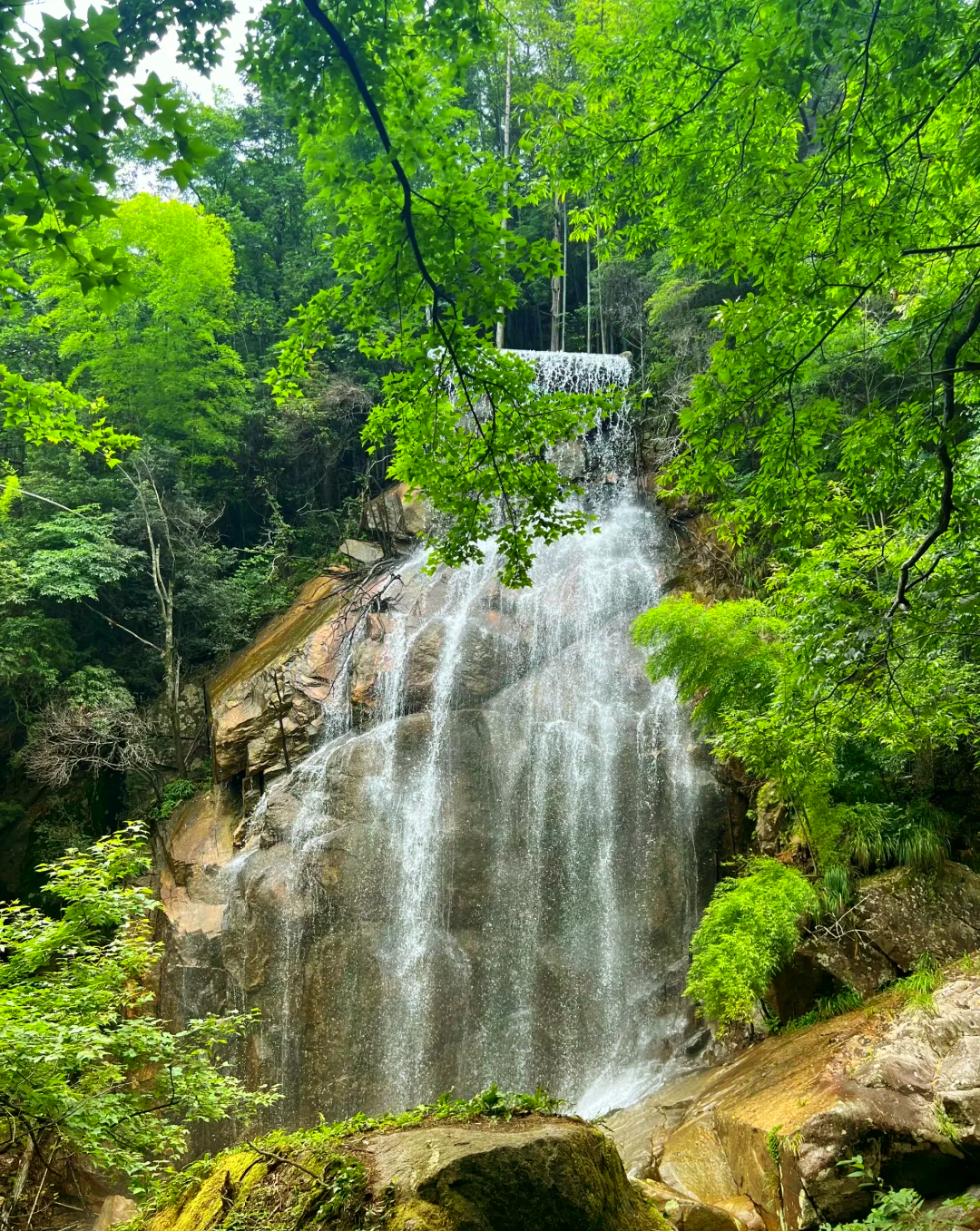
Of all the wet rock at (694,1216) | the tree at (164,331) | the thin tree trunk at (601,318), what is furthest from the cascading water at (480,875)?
the thin tree trunk at (601,318)

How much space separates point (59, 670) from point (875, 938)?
13577 millimetres

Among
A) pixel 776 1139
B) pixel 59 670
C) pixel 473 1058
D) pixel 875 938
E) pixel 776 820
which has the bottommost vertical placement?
pixel 473 1058

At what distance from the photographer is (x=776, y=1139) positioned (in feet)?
16.0

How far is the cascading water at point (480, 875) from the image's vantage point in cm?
930

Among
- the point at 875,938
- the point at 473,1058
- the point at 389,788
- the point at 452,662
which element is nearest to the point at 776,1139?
the point at 875,938

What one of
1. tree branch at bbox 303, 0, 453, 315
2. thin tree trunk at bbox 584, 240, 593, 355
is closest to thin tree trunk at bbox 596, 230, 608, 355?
thin tree trunk at bbox 584, 240, 593, 355

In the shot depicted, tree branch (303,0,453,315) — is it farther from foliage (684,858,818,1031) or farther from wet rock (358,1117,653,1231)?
foliage (684,858,818,1031)

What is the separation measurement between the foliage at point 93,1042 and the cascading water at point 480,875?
501cm

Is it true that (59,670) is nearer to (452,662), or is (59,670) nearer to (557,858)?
(452,662)

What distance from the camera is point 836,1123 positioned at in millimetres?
4676

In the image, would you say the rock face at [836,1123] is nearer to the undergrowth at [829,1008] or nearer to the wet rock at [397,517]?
the undergrowth at [829,1008]

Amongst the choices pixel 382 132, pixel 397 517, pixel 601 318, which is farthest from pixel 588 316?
pixel 382 132

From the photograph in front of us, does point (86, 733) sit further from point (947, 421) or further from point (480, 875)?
point (947, 421)

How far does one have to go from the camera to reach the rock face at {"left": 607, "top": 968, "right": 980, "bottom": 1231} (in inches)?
175
